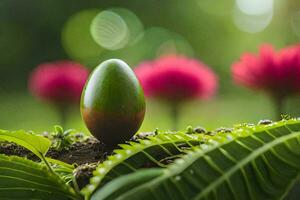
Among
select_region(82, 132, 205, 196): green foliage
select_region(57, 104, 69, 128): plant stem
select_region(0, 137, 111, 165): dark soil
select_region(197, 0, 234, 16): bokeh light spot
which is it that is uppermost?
select_region(197, 0, 234, 16): bokeh light spot

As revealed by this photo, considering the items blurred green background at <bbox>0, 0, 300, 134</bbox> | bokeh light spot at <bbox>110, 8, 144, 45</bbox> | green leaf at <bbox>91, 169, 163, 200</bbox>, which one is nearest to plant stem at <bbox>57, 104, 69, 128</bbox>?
blurred green background at <bbox>0, 0, 300, 134</bbox>

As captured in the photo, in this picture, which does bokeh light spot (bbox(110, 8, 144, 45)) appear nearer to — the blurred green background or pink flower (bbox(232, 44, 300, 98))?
the blurred green background

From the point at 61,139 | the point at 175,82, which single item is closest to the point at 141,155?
the point at 61,139

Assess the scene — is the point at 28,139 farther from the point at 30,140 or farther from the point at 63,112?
the point at 63,112

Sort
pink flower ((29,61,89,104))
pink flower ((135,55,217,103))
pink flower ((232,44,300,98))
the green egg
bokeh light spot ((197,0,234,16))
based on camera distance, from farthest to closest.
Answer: bokeh light spot ((197,0,234,16)) → pink flower ((29,61,89,104)) → pink flower ((135,55,217,103)) → pink flower ((232,44,300,98)) → the green egg

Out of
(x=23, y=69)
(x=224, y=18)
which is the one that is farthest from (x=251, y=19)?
(x=23, y=69)

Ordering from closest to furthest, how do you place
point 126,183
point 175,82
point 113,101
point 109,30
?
point 126,183 < point 113,101 < point 175,82 < point 109,30

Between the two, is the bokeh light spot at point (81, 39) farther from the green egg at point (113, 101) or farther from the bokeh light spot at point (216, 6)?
the green egg at point (113, 101)
